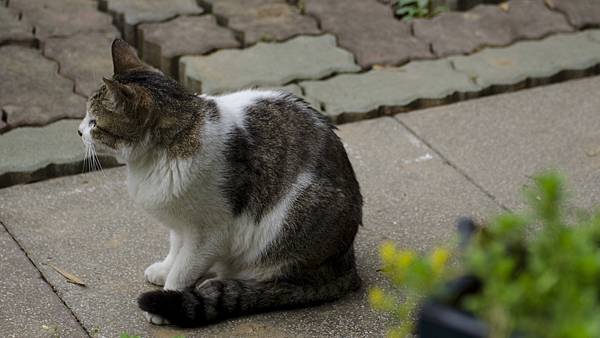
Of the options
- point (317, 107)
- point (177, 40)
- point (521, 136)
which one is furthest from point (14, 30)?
point (521, 136)

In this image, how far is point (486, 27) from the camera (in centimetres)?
557

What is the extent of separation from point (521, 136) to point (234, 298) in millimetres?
1961

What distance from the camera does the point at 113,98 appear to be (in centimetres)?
319

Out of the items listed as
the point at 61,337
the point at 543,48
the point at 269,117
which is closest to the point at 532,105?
the point at 543,48

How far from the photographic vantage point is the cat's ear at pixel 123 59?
3459mm

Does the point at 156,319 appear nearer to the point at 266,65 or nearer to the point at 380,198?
the point at 380,198

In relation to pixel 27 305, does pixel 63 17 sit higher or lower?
higher

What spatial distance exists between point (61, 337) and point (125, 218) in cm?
81

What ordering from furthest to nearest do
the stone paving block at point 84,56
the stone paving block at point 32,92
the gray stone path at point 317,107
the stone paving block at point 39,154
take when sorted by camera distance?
the stone paving block at point 84,56 < the stone paving block at point 32,92 < the stone paving block at point 39,154 < the gray stone path at point 317,107

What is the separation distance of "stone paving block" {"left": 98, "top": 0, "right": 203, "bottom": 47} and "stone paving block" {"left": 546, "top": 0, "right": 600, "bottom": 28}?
6.91 ft

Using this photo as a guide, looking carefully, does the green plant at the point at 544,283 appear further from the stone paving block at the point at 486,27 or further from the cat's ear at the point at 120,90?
the stone paving block at the point at 486,27

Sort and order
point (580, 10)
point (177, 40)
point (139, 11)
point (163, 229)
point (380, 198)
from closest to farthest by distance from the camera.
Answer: point (163, 229) < point (380, 198) < point (177, 40) < point (139, 11) < point (580, 10)

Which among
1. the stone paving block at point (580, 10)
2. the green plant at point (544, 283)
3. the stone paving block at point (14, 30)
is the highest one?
the green plant at point (544, 283)

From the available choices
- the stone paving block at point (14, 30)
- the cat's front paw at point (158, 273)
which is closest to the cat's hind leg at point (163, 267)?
the cat's front paw at point (158, 273)
